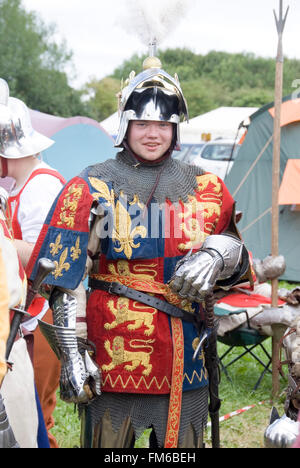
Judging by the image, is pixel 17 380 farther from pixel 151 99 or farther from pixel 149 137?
pixel 151 99

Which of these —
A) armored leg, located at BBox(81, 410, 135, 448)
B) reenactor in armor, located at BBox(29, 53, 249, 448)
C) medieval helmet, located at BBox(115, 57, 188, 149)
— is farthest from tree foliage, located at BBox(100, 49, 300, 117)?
armored leg, located at BBox(81, 410, 135, 448)

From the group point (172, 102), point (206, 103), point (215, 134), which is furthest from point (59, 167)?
point (206, 103)

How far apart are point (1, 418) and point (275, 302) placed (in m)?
3.16

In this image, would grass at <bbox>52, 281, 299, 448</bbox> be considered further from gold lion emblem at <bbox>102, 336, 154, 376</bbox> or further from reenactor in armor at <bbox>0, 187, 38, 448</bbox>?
reenactor in armor at <bbox>0, 187, 38, 448</bbox>

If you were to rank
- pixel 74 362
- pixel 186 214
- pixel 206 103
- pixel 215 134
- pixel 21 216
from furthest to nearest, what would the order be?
pixel 206 103 < pixel 215 134 < pixel 21 216 < pixel 186 214 < pixel 74 362

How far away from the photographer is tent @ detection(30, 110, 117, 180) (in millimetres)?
6668

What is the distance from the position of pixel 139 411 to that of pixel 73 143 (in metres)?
4.82

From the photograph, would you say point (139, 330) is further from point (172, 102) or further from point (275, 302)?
point (275, 302)

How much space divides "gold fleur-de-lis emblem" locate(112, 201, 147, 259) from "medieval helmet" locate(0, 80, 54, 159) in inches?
29.9

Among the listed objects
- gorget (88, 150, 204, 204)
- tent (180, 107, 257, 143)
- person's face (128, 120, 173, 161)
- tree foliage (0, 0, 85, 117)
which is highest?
tree foliage (0, 0, 85, 117)

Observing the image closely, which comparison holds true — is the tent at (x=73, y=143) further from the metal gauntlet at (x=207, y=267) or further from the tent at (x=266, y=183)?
the metal gauntlet at (x=207, y=267)

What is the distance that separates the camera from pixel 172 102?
8.54 ft

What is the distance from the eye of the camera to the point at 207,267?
7.71ft
